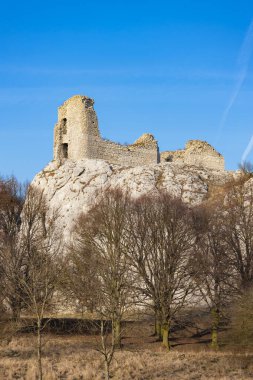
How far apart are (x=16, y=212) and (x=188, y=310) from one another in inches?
544

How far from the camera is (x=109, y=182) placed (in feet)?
149

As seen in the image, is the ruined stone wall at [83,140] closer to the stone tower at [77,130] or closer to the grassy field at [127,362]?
the stone tower at [77,130]

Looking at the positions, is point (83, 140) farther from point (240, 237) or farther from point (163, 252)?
point (240, 237)

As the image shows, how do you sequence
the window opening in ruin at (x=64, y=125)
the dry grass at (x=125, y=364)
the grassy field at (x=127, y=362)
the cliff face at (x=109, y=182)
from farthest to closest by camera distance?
1. the window opening in ruin at (x=64, y=125)
2. the cliff face at (x=109, y=182)
3. the grassy field at (x=127, y=362)
4. the dry grass at (x=125, y=364)

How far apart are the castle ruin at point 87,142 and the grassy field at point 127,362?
2330cm

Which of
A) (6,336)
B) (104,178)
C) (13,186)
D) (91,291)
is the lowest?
(6,336)

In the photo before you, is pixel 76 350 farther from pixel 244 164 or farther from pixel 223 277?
pixel 244 164

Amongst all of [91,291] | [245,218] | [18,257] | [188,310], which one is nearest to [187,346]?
[188,310]

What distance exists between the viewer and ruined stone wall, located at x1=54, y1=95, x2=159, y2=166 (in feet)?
158

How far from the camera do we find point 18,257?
98.8 ft

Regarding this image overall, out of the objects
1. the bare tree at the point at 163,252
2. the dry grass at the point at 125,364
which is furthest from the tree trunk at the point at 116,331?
the bare tree at the point at 163,252

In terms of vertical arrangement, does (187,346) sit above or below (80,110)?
below

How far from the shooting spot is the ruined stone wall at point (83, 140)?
48125 millimetres

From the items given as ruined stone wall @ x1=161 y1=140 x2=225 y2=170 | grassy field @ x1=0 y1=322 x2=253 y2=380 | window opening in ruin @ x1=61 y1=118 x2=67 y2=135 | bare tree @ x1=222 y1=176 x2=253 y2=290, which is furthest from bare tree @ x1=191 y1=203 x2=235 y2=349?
ruined stone wall @ x1=161 y1=140 x2=225 y2=170
